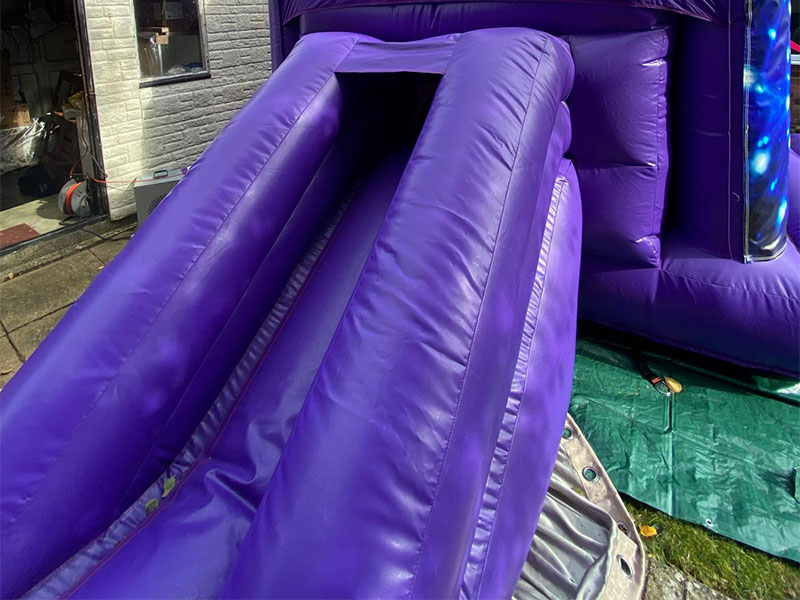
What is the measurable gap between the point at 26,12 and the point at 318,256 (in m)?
4.38

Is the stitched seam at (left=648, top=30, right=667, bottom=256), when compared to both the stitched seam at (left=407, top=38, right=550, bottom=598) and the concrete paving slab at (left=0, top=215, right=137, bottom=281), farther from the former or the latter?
the concrete paving slab at (left=0, top=215, right=137, bottom=281)

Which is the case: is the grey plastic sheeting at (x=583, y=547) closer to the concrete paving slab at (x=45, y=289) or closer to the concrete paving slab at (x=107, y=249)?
the concrete paving slab at (x=45, y=289)

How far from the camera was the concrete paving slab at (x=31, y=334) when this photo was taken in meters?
2.62

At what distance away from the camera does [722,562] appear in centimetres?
174

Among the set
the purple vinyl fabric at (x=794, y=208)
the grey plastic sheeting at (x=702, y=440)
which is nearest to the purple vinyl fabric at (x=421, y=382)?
the grey plastic sheeting at (x=702, y=440)

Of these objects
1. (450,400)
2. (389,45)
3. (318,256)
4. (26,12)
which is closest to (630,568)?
(450,400)

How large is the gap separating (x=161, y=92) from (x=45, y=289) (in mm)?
1561

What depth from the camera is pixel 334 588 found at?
3.10ft

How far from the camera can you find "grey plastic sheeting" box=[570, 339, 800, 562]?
73.9 inches

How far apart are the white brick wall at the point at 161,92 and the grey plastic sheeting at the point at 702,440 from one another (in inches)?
120

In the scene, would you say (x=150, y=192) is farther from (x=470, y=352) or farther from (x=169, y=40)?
(x=470, y=352)

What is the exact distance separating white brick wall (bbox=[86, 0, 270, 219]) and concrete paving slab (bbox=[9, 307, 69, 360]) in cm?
121

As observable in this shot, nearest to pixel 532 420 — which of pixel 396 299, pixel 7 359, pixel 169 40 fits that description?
pixel 396 299

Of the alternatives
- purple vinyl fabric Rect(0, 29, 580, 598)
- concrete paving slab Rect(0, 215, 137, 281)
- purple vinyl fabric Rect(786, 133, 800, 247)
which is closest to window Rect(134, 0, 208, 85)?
concrete paving slab Rect(0, 215, 137, 281)
